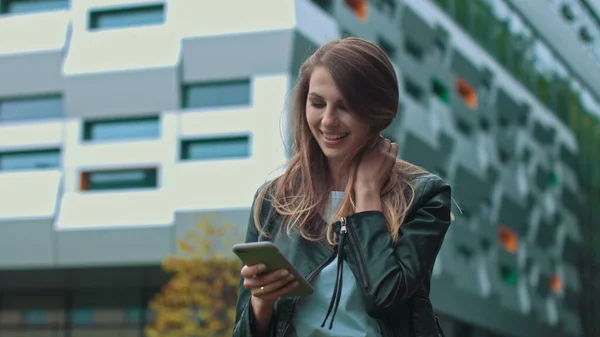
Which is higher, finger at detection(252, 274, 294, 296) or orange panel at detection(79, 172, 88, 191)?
finger at detection(252, 274, 294, 296)

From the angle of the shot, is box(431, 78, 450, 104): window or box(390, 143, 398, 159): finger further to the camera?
box(431, 78, 450, 104): window

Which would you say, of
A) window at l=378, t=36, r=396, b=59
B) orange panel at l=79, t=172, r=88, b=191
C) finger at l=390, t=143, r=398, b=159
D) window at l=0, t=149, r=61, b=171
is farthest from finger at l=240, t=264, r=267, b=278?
window at l=378, t=36, r=396, b=59

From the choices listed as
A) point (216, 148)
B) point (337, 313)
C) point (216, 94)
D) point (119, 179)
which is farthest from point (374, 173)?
point (119, 179)

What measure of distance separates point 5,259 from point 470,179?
49.2 feet

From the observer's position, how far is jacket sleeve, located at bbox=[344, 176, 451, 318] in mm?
2416

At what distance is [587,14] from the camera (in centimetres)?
3900

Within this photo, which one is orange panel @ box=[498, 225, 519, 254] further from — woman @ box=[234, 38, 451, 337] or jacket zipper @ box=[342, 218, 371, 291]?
jacket zipper @ box=[342, 218, 371, 291]

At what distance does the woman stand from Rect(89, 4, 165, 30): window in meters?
24.0

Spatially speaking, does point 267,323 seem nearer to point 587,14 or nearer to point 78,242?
point 78,242

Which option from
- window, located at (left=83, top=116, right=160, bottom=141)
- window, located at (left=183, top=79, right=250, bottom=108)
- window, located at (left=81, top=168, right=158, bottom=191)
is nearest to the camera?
window, located at (left=183, top=79, right=250, bottom=108)

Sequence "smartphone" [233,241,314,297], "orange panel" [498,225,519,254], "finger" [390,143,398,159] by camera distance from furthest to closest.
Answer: "orange panel" [498,225,519,254] < "finger" [390,143,398,159] < "smartphone" [233,241,314,297]

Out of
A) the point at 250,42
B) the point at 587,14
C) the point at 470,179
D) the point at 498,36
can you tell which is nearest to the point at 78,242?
the point at 250,42

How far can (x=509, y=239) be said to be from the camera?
3959 centimetres

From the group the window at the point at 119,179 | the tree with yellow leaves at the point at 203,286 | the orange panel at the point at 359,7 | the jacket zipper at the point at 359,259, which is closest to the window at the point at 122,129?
the window at the point at 119,179
